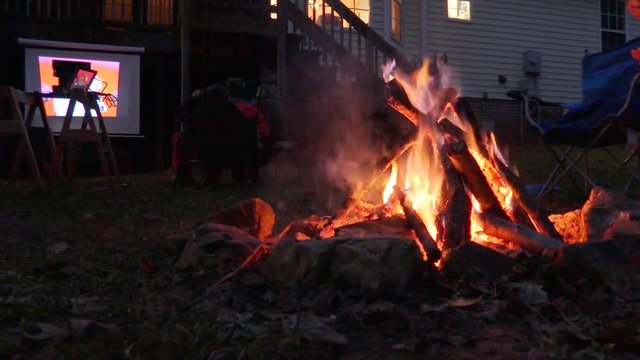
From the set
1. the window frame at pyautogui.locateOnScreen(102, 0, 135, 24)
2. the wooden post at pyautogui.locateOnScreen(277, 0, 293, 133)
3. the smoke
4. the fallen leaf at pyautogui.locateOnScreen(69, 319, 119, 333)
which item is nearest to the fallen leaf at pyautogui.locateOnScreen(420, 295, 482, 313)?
the fallen leaf at pyautogui.locateOnScreen(69, 319, 119, 333)

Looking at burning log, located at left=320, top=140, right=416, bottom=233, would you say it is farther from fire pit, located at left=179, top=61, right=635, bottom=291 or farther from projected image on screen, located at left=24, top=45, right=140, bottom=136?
projected image on screen, located at left=24, top=45, right=140, bottom=136

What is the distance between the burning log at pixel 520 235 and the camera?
297 cm

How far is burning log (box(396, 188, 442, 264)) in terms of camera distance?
9.70 feet

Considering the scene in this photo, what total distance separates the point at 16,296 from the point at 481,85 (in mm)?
13110

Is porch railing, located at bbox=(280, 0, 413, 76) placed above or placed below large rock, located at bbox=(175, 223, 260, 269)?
above

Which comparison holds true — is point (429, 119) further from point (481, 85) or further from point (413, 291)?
point (481, 85)

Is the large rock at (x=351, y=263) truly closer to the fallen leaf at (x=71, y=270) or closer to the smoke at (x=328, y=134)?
the fallen leaf at (x=71, y=270)

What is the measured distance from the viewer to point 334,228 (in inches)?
139

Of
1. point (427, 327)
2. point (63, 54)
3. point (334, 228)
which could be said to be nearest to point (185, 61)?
point (63, 54)

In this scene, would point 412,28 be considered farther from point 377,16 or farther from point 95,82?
point 95,82

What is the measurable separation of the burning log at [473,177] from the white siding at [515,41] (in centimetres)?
1079

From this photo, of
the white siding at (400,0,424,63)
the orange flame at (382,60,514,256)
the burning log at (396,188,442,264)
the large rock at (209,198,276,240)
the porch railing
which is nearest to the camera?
the burning log at (396,188,442,264)

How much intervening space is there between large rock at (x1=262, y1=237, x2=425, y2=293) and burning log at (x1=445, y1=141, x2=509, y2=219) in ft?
2.35

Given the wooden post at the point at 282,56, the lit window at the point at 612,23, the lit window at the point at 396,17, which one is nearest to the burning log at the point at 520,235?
the wooden post at the point at 282,56
